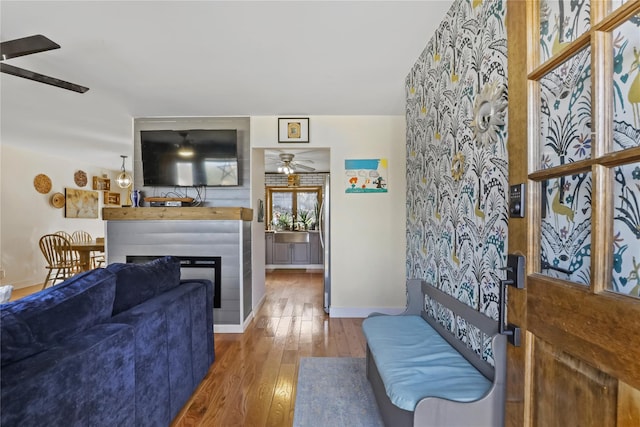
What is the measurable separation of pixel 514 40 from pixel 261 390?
2330 mm

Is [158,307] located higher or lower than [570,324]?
lower

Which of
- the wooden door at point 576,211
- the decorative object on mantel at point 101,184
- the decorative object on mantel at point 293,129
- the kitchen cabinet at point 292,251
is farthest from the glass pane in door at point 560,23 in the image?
the decorative object on mantel at point 101,184

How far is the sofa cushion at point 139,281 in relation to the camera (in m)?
1.47

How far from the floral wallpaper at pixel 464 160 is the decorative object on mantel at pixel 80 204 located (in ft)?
22.4

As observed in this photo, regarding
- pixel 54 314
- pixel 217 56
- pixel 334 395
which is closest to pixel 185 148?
pixel 217 56

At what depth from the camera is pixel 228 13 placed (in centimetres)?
176

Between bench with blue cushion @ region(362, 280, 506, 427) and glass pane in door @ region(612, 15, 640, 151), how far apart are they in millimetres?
749

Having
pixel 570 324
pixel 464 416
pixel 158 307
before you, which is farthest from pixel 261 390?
pixel 570 324

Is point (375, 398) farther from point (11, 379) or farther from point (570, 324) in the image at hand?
point (11, 379)

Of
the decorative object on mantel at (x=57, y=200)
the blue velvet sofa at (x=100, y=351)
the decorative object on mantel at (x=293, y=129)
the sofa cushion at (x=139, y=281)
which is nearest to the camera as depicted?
the blue velvet sofa at (x=100, y=351)

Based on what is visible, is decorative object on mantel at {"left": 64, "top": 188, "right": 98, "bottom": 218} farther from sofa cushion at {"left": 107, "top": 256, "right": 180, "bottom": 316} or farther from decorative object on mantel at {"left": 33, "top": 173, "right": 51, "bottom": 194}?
sofa cushion at {"left": 107, "top": 256, "right": 180, "bottom": 316}

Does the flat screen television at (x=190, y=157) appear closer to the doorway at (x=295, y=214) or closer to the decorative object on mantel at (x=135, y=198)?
the decorative object on mantel at (x=135, y=198)

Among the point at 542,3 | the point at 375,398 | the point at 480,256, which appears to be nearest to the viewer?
the point at 542,3

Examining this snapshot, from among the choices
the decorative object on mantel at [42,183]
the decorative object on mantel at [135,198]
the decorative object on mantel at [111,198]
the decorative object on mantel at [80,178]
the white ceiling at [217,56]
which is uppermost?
the white ceiling at [217,56]
